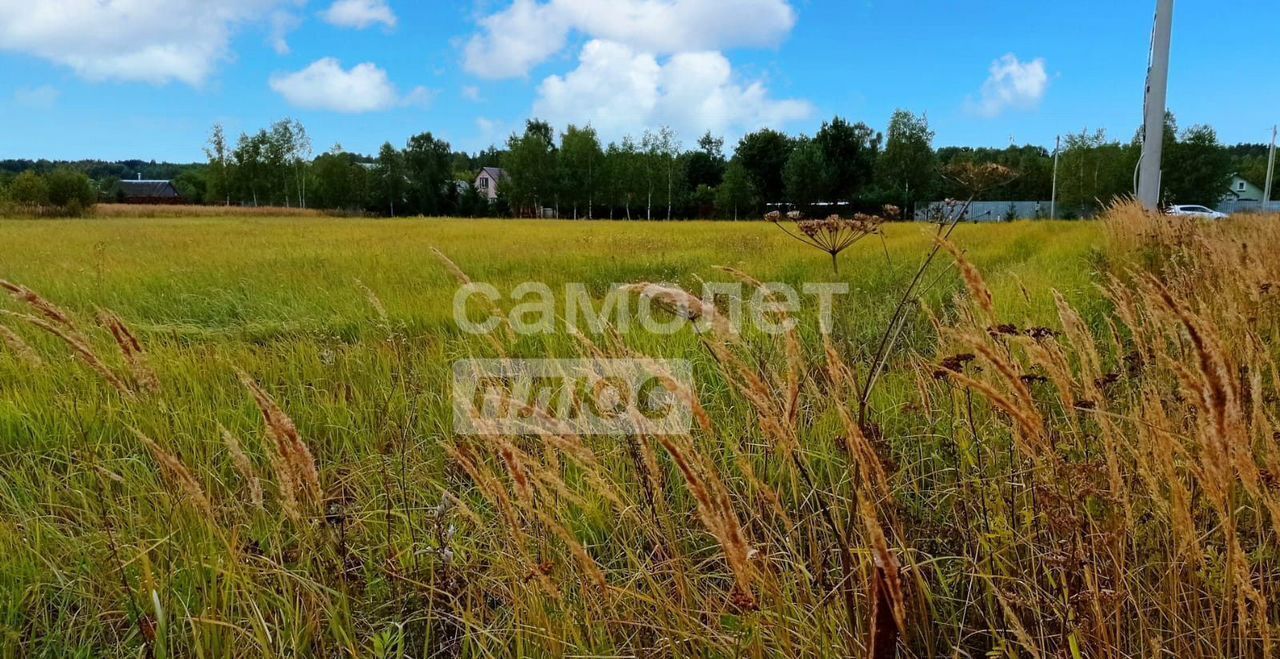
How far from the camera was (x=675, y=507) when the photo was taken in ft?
6.59

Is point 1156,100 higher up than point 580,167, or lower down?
lower down

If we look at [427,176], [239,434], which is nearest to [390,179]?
[427,176]

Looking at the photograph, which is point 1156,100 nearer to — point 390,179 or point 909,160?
point 909,160

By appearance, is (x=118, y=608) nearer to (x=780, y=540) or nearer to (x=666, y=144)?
(x=780, y=540)

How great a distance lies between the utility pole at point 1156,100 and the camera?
7145 mm

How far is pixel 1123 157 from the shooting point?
41781mm

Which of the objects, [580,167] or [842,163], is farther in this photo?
[580,167]

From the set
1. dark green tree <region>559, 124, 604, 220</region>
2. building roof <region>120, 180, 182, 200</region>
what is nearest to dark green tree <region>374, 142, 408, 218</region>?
dark green tree <region>559, 124, 604, 220</region>

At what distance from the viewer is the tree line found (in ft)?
136

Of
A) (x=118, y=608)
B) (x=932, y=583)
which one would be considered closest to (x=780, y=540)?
(x=932, y=583)

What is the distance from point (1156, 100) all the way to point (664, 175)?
41.7m

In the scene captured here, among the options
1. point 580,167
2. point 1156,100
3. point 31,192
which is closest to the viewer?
point 1156,100

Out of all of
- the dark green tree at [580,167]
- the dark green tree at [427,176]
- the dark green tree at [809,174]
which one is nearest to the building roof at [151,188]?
the dark green tree at [427,176]

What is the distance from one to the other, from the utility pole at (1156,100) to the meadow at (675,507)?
5.39 meters
